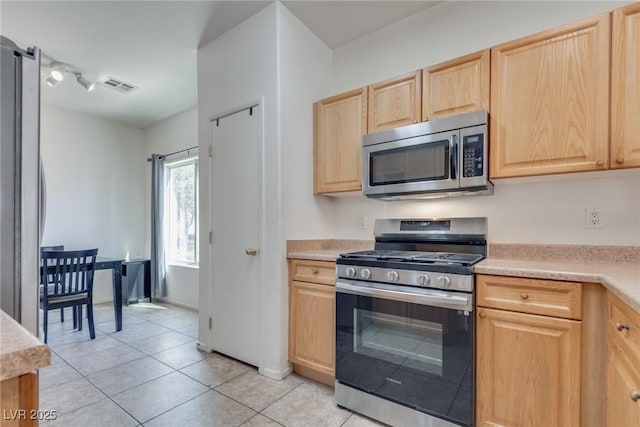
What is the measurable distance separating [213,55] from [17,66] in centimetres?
191

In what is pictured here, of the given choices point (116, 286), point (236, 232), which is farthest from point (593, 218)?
point (116, 286)

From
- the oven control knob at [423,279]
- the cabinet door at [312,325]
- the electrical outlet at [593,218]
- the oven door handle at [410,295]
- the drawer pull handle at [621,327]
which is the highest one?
the electrical outlet at [593,218]

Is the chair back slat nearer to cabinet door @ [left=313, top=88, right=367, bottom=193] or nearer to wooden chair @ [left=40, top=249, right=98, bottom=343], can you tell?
wooden chair @ [left=40, top=249, right=98, bottom=343]

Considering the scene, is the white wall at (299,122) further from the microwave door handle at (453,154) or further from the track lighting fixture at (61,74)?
the track lighting fixture at (61,74)

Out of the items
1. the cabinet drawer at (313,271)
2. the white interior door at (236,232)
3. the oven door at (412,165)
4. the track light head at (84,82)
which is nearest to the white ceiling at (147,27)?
the track light head at (84,82)

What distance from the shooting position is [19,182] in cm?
108

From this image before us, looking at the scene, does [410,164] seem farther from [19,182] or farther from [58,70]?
[58,70]

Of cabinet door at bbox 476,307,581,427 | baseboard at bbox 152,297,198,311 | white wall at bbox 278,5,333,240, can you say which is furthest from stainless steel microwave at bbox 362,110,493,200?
baseboard at bbox 152,297,198,311

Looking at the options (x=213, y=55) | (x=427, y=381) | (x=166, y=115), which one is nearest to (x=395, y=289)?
(x=427, y=381)

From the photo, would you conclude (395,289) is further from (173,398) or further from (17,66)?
(17,66)

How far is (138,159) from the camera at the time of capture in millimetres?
5059

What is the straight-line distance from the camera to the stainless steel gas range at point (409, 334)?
156cm

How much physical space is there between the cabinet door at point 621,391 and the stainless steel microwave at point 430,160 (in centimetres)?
98

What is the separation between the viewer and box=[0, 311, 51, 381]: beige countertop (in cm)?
49
